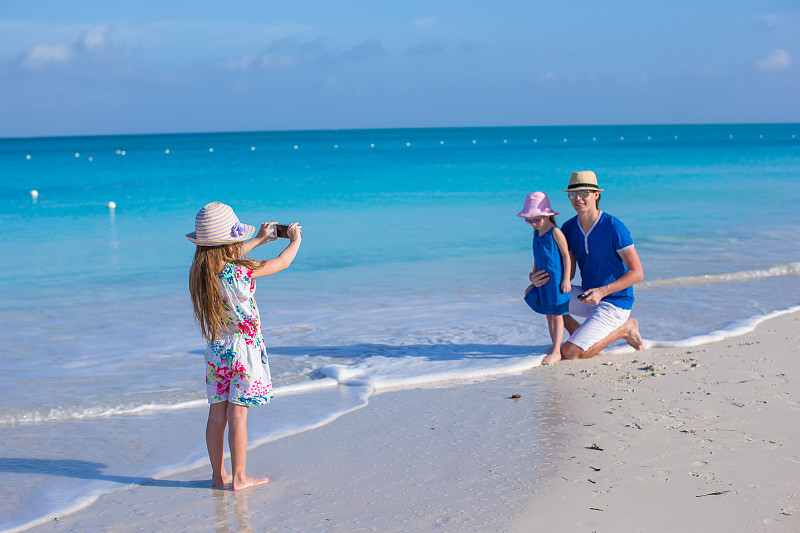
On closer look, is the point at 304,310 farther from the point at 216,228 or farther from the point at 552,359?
the point at 216,228

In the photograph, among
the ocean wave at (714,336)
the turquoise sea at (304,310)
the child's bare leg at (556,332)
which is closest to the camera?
the turquoise sea at (304,310)

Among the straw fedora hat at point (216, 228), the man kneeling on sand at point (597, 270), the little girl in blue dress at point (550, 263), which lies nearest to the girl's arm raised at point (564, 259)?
the little girl in blue dress at point (550, 263)

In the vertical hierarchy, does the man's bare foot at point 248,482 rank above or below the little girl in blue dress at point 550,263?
below

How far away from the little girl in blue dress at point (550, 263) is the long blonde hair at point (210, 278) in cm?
274

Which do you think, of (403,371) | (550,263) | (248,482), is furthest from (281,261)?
(550,263)

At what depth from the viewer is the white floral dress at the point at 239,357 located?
350cm

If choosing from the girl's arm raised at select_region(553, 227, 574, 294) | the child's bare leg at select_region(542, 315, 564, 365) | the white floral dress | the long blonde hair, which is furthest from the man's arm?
the long blonde hair

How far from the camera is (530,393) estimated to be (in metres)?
5.05

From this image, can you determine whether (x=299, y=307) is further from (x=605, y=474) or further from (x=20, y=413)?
(x=605, y=474)

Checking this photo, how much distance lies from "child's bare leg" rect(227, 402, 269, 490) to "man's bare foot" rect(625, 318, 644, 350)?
11.2 feet

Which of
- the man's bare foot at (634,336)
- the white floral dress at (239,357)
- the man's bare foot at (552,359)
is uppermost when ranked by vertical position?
the white floral dress at (239,357)

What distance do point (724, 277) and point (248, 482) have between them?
7507 mm

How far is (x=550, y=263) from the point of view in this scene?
18.8 ft

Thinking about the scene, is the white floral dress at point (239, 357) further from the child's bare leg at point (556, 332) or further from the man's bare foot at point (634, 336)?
the man's bare foot at point (634, 336)
